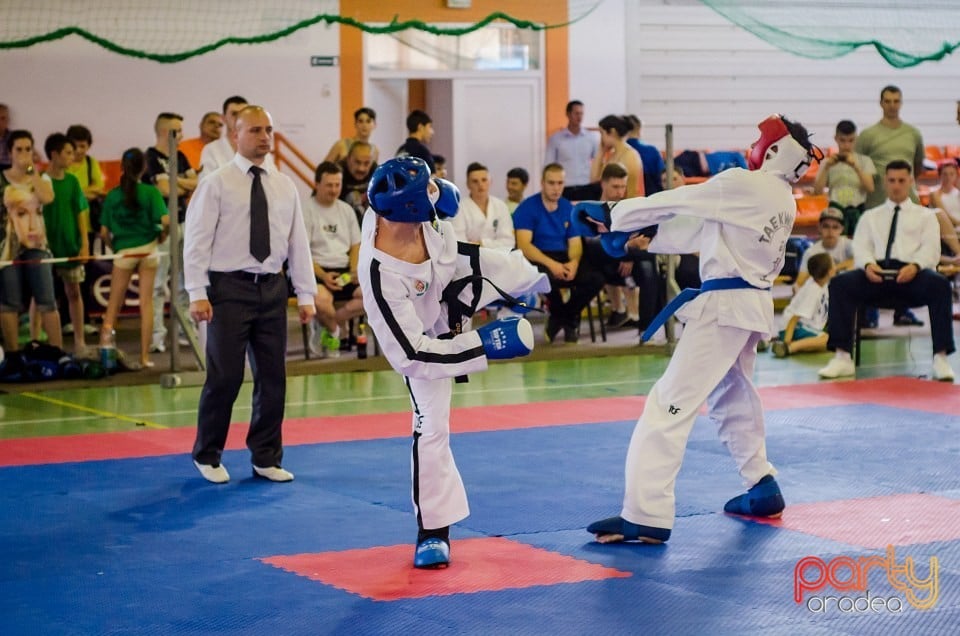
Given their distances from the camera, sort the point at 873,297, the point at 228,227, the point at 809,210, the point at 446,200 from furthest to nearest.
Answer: the point at 809,210 < the point at 873,297 < the point at 228,227 < the point at 446,200

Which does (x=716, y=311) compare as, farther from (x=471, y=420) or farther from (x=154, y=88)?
(x=154, y=88)

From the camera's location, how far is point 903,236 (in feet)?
33.9

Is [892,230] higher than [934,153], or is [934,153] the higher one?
[934,153]

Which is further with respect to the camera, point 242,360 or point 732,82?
point 732,82

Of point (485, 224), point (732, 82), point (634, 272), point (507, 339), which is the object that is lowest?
point (634, 272)

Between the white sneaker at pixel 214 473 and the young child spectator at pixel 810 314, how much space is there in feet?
19.3

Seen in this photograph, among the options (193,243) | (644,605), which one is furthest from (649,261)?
(644,605)

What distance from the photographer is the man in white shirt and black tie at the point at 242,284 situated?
6.68 meters

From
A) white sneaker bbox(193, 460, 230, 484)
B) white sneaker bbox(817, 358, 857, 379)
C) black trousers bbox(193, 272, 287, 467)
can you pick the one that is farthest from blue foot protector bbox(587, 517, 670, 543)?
white sneaker bbox(817, 358, 857, 379)

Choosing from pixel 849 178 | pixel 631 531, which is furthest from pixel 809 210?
pixel 631 531

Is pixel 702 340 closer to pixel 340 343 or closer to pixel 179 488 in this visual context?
pixel 179 488

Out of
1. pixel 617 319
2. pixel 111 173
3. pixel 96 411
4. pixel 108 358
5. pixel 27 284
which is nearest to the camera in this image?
pixel 96 411

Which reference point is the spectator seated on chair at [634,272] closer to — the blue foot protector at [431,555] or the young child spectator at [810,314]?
the young child spectator at [810,314]

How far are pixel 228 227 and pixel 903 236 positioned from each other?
580 cm
